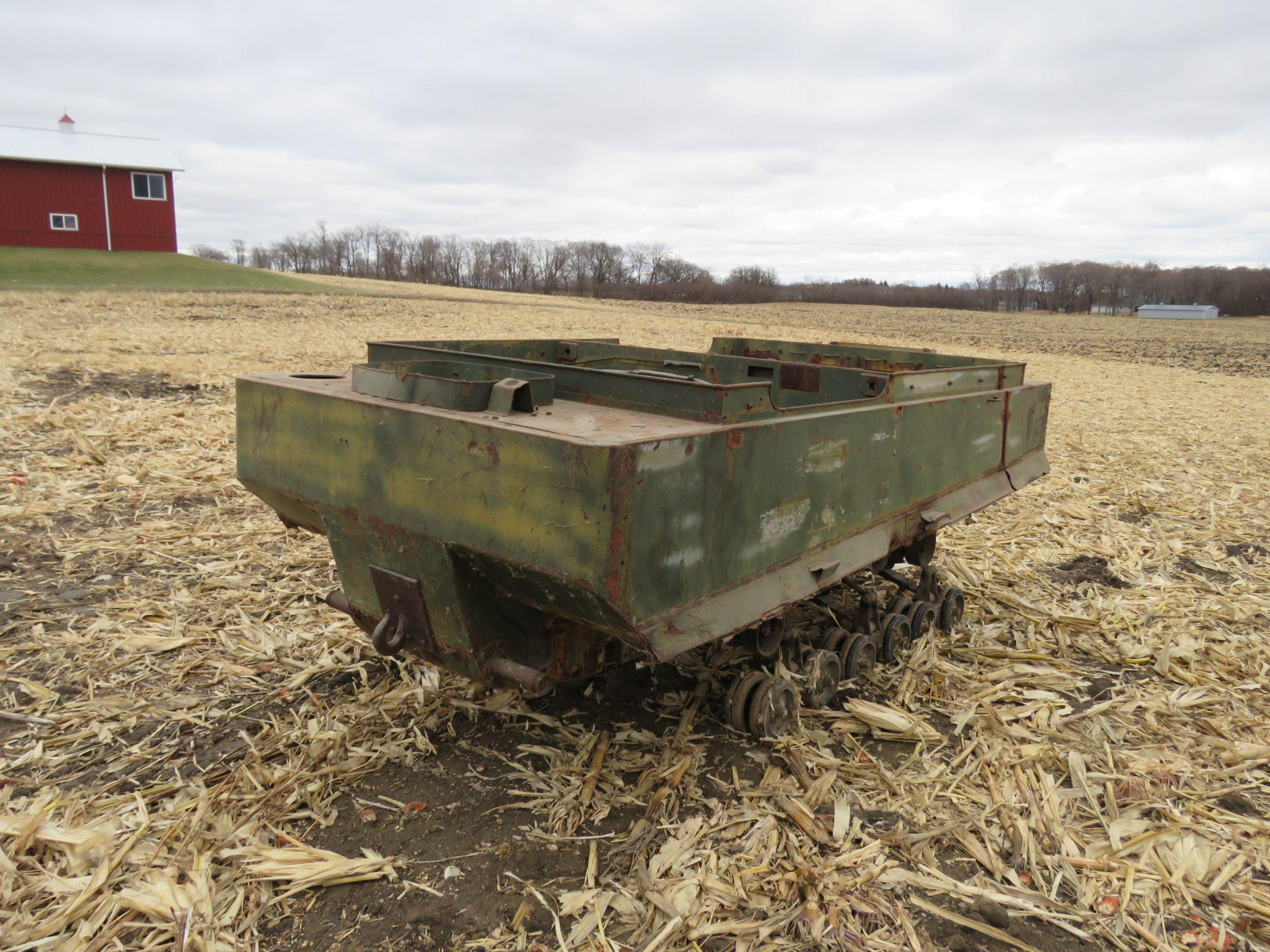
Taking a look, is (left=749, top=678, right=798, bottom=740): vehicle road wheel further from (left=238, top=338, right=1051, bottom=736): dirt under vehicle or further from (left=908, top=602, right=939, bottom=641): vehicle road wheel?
(left=908, top=602, right=939, bottom=641): vehicle road wheel

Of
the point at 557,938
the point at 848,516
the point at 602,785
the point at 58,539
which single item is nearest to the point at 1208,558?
the point at 848,516

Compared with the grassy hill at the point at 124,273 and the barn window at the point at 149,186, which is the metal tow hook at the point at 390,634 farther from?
the barn window at the point at 149,186

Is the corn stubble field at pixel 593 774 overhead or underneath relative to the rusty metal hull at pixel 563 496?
underneath

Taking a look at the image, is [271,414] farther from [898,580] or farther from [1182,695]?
[1182,695]

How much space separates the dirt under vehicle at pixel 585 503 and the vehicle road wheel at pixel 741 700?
0.01 meters

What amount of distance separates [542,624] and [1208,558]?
6123 mm

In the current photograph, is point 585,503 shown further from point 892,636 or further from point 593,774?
point 892,636

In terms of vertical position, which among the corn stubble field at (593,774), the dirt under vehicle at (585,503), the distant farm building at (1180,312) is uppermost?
the distant farm building at (1180,312)

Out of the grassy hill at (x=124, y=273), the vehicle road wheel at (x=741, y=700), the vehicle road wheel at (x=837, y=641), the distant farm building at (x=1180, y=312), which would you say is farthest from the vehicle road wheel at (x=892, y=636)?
the distant farm building at (x=1180, y=312)

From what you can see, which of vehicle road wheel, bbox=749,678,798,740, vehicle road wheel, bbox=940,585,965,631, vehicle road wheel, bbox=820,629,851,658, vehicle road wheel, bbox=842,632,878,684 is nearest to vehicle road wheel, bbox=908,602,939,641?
vehicle road wheel, bbox=940,585,965,631

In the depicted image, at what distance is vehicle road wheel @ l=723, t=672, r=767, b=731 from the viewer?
3.99 meters

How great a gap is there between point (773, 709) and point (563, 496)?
172cm

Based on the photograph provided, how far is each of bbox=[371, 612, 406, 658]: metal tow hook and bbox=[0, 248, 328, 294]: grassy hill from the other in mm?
30385

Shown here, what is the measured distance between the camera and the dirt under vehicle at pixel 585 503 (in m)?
2.99
